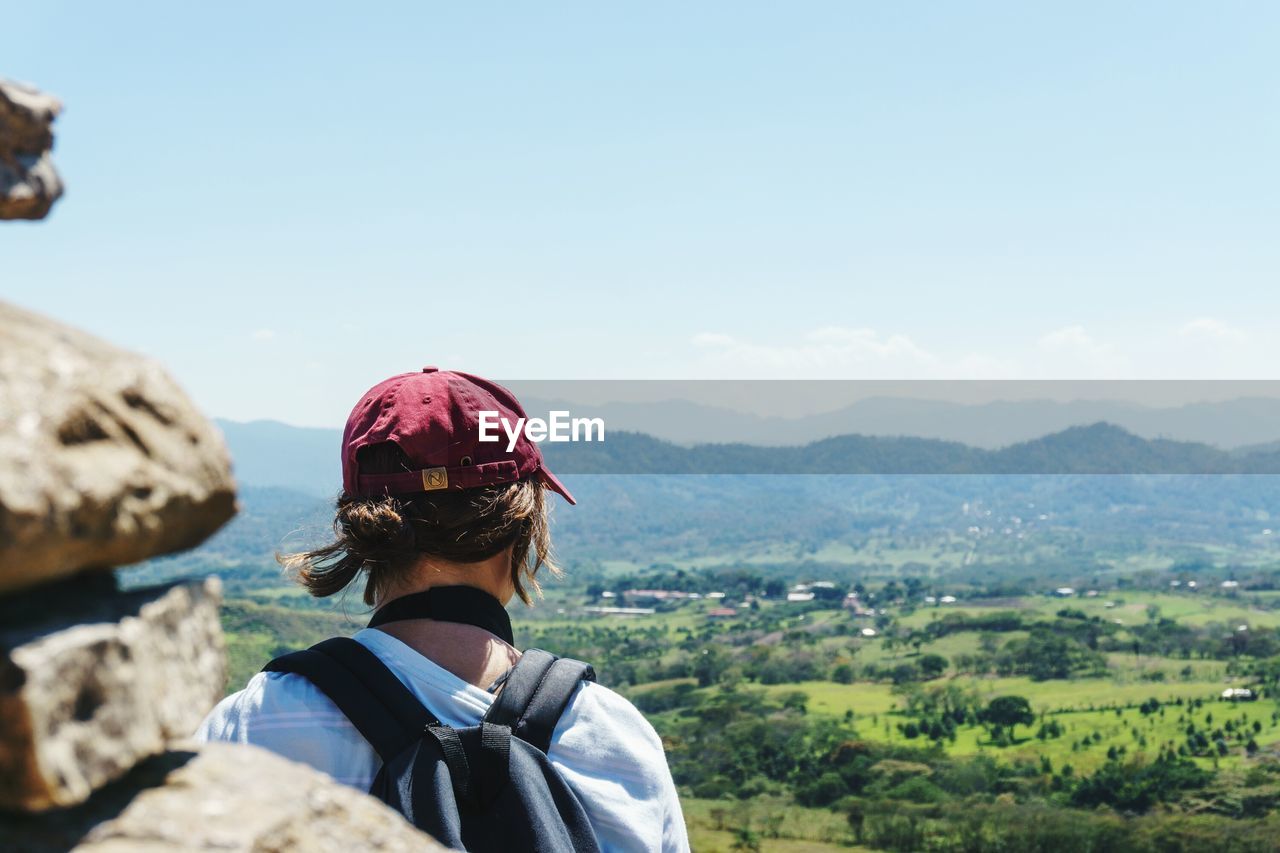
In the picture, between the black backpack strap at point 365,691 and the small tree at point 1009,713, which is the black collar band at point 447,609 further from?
the small tree at point 1009,713

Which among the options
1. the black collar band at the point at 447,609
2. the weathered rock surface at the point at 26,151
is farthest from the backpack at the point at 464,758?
the weathered rock surface at the point at 26,151

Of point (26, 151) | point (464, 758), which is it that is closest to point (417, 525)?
point (464, 758)

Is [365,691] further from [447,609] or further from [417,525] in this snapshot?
[417,525]

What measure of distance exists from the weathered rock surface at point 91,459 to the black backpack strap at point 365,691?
977 mm

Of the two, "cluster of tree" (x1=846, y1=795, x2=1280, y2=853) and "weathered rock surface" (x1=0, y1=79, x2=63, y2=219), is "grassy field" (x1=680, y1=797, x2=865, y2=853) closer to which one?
"cluster of tree" (x1=846, y1=795, x2=1280, y2=853)

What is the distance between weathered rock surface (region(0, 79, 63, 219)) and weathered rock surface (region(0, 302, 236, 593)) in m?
0.29

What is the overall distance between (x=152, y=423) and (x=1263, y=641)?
116011 millimetres

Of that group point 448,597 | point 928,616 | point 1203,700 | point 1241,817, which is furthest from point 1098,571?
point 448,597

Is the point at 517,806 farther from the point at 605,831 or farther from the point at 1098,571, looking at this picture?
the point at 1098,571

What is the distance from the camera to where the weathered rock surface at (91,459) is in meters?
1.59

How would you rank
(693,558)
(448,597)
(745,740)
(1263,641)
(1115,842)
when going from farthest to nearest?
1. (693,558)
2. (1263,641)
3. (745,740)
4. (1115,842)
5. (448,597)

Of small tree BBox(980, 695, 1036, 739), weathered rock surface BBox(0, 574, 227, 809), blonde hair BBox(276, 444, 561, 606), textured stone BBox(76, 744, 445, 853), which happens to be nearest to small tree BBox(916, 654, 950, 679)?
small tree BBox(980, 695, 1036, 739)

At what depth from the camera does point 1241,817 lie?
65062 millimetres

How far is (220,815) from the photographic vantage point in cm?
190
